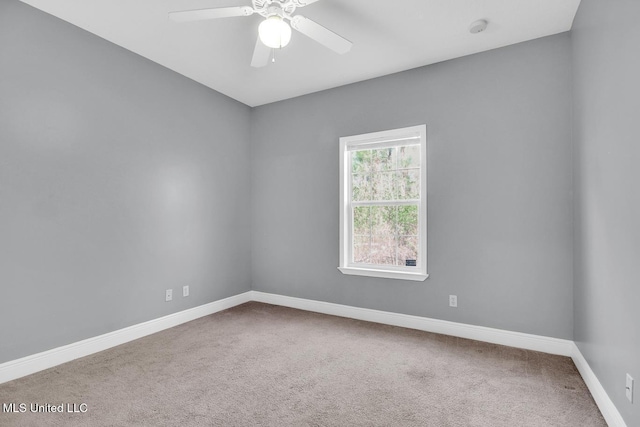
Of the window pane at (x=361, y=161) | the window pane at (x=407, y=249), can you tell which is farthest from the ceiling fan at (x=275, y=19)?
the window pane at (x=407, y=249)

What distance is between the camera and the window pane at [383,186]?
3.63 meters

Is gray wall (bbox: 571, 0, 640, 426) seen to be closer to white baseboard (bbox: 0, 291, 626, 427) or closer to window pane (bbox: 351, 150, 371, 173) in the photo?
white baseboard (bbox: 0, 291, 626, 427)

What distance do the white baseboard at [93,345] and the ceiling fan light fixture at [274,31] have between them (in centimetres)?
285

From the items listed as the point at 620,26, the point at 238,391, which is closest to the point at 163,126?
the point at 238,391

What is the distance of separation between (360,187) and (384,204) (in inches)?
14.8

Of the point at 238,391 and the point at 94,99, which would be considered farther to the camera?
the point at 94,99

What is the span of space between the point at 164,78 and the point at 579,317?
14.6 ft

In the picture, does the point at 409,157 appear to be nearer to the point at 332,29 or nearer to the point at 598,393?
the point at 332,29

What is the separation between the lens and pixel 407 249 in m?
3.54

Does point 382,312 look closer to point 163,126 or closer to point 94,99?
point 163,126

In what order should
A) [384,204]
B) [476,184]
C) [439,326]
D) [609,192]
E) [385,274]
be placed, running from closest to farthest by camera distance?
[609,192] < [476,184] < [439,326] < [385,274] < [384,204]

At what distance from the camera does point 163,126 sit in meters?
3.39

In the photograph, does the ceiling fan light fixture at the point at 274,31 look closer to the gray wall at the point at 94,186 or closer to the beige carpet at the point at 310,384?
the gray wall at the point at 94,186

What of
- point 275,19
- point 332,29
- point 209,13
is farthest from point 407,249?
point 209,13
